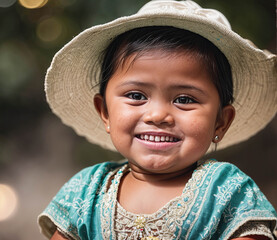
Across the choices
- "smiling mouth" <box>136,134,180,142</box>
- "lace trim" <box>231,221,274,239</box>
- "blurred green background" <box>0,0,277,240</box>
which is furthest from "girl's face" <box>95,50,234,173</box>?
"blurred green background" <box>0,0,277,240</box>

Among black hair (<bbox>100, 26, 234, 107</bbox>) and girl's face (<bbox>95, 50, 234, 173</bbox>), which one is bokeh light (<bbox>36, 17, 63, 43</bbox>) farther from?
girl's face (<bbox>95, 50, 234, 173</bbox>)

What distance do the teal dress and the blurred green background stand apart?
1.01m

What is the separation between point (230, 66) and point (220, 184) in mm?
395

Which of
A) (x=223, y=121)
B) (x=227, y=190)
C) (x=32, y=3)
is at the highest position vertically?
(x=32, y=3)

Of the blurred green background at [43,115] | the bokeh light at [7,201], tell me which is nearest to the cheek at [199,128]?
the blurred green background at [43,115]

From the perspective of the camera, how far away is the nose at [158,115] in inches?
48.9

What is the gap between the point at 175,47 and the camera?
128cm

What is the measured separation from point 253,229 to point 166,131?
0.35m

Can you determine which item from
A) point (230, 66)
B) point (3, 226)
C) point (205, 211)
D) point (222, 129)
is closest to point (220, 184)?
point (205, 211)

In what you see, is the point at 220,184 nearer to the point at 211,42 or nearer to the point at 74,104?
the point at 211,42

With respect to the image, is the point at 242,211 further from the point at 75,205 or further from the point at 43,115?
the point at 43,115

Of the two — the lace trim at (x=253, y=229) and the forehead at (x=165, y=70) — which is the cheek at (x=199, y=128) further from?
the lace trim at (x=253, y=229)

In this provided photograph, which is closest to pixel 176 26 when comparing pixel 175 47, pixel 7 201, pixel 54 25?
pixel 175 47

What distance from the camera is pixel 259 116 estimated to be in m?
1.61
